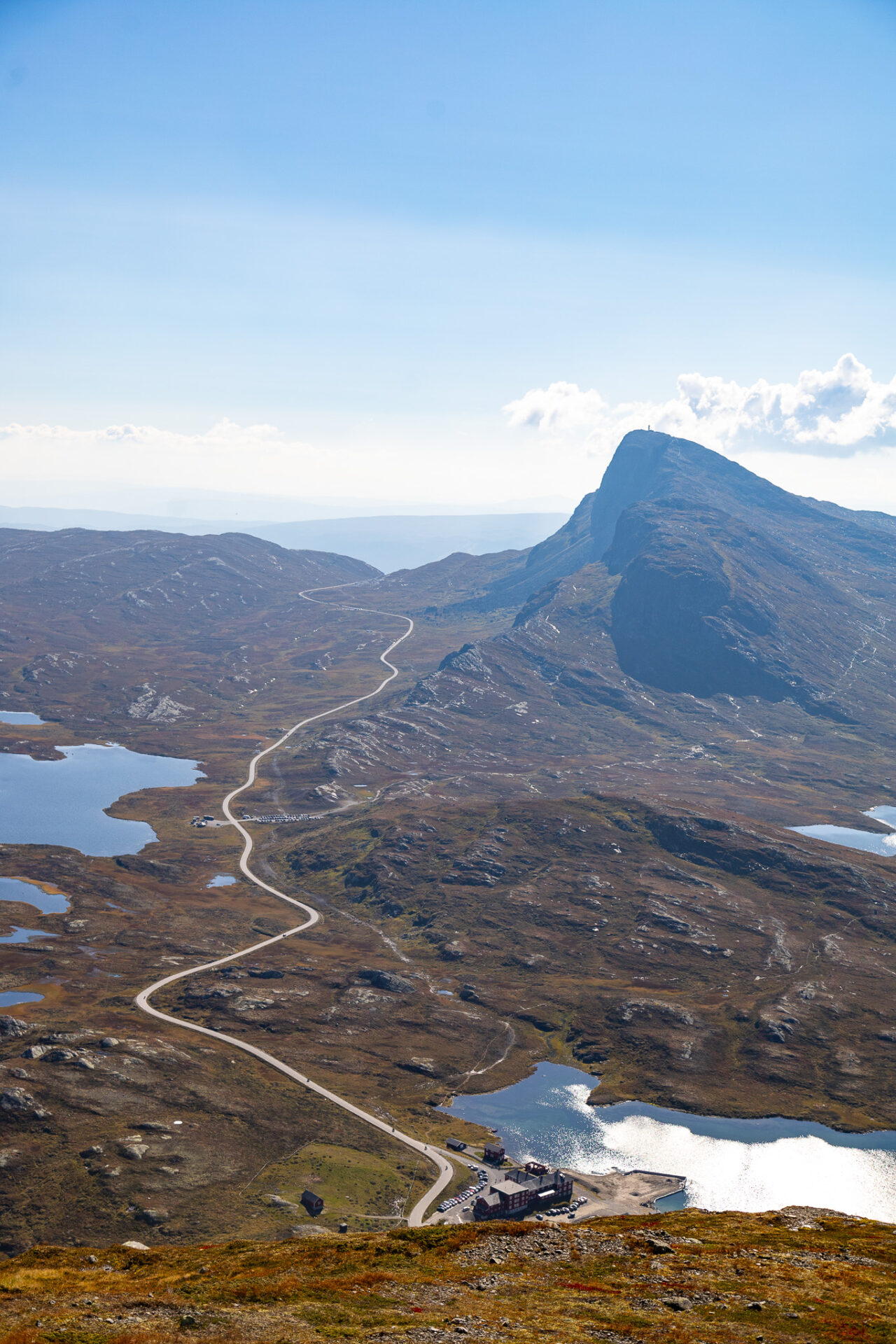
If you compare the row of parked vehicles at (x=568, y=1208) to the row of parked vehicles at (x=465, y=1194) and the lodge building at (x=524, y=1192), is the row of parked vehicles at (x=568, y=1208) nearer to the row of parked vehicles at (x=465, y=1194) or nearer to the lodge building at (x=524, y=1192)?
the lodge building at (x=524, y=1192)

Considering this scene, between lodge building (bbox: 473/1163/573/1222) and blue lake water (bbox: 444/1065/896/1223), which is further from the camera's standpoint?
blue lake water (bbox: 444/1065/896/1223)

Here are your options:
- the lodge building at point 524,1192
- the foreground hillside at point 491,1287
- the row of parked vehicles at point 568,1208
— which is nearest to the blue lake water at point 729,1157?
the lodge building at point 524,1192

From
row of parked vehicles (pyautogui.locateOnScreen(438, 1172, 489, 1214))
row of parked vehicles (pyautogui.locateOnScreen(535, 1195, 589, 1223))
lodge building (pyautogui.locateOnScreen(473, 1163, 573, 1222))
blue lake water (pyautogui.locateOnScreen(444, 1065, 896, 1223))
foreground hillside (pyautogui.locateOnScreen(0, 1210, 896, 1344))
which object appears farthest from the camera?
blue lake water (pyautogui.locateOnScreen(444, 1065, 896, 1223))

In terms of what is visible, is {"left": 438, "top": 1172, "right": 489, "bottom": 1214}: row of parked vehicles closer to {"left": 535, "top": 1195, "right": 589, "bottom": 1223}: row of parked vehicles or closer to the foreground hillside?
{"left": 535, "top": 1195, "right": 589, "bottom": 1223}: row of parked vehicles

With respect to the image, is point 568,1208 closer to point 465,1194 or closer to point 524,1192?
point 524,1192

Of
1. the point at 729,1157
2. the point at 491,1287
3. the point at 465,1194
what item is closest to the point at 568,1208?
the point at 465,1194

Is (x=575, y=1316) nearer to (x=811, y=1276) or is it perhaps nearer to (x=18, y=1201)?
(x=811, y=1276)

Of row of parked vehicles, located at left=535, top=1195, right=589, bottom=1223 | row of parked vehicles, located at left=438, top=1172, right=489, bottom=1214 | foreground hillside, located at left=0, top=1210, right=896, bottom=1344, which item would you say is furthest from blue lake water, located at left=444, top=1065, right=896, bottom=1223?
foreground hillside, located at left=0, top=1210, right=896, bottom=1344

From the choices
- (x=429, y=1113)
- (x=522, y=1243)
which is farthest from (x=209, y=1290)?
(x=429, y=1113)
